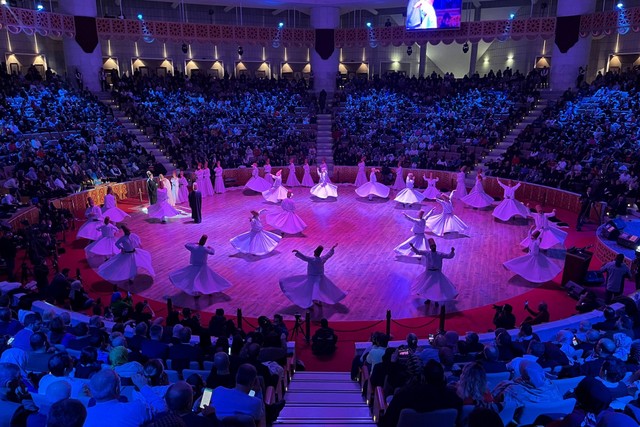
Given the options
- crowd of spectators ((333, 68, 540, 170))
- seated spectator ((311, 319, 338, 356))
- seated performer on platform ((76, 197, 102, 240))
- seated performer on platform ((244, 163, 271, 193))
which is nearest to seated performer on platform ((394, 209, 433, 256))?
seated spectator ((311, 319, 338, 356))

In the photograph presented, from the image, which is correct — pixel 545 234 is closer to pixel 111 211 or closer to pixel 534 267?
pixel 534 267

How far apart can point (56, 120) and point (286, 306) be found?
18.0 metres

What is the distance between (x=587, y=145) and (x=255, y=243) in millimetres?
15585

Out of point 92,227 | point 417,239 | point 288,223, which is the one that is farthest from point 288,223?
point 92,227

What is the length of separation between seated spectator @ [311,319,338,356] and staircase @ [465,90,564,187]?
16.1 m

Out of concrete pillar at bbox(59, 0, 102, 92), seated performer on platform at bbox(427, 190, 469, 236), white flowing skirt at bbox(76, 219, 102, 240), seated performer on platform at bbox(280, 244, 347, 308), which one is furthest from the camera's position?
concrete pillar at bbox(59, 0, 102, 92)

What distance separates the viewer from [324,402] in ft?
19.5

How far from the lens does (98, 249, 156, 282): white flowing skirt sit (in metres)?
11.2

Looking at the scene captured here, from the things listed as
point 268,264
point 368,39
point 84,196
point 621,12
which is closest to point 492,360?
point 268,264

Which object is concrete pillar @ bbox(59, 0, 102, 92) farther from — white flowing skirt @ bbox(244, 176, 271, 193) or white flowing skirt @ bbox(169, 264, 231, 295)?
white flowing skirt @ bbox(169, 264, 231, 295)

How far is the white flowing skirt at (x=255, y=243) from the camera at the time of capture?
13.5 metres

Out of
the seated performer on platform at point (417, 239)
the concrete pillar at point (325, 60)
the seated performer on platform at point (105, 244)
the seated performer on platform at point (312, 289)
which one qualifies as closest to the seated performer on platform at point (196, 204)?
the seated performer on platform at point (105, 244)

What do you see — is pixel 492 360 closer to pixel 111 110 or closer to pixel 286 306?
pixel 286 306

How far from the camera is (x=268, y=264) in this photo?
13062 millimetres
